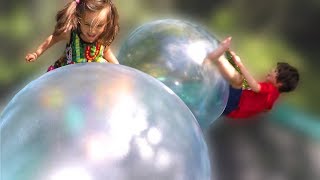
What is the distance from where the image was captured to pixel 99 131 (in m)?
1.97

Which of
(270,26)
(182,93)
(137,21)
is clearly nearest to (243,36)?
(270,26)

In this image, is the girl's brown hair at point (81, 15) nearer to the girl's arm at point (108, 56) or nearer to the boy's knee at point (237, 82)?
the girl's arm at point (108, 56)

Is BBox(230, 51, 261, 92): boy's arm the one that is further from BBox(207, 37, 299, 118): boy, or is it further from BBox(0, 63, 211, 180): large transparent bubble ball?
BBox(0, 63, 211, 180): large transparent bubble ball

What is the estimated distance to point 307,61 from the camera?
6.06 meters

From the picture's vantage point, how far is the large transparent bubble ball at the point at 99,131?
6.27ft

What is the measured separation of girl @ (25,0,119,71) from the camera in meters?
3.25

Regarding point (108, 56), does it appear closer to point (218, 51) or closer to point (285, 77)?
point (218, 51)

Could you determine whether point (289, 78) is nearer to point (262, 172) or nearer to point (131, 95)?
point (262, 172)

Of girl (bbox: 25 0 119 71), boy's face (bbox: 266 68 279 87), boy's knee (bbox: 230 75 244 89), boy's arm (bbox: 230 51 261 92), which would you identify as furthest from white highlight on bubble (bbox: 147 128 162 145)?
boy's face (bbox: 266 68 279 87)

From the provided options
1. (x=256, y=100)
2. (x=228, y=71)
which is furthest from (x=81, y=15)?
(x=256, y=100)

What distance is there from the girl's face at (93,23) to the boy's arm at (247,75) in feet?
3.36

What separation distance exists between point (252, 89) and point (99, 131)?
2.49 metres

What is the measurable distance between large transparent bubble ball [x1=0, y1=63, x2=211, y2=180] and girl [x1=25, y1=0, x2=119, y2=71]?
1050mm

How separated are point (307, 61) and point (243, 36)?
29.7 inches
